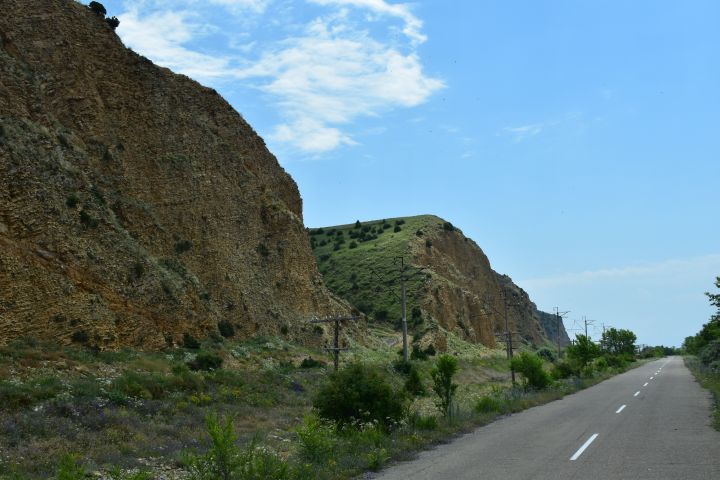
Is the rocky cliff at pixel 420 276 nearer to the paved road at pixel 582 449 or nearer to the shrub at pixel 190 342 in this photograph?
the shrub at pixel 190 342

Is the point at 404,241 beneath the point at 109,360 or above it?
above

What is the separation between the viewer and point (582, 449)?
13422 millimetres

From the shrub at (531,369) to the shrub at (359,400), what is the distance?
58.1 feet

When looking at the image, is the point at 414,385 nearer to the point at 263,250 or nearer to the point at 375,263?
the point at 263,250

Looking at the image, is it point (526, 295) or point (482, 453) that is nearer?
point (482, 453)

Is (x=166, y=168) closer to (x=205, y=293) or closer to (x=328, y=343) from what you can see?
(x=205, y=293)

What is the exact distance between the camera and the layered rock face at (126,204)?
28734mm

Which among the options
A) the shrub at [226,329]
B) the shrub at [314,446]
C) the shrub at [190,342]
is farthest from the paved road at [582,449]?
the shrub at [226,329]

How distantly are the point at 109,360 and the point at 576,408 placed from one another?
19314 millimetres

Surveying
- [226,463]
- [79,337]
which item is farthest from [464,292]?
[226,463]

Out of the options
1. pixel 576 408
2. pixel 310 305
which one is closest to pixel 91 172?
pixel 310 305

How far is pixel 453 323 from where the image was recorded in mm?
80625

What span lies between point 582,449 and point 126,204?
32.8 m

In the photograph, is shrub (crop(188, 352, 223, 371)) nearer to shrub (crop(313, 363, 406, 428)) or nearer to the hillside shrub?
the hillside shrub
